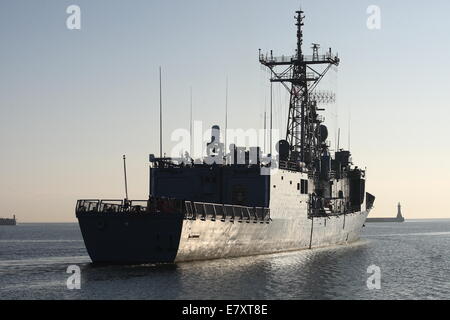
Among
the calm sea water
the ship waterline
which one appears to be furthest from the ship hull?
the calm sea water

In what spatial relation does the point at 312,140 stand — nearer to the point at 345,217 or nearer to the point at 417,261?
the point at 345,217

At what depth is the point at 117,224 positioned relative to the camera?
3947cm

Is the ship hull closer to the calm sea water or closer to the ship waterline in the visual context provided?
the ship waterline

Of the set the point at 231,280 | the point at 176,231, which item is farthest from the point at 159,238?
the point at 231,280

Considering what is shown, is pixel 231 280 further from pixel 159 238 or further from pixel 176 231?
pixel 159 238

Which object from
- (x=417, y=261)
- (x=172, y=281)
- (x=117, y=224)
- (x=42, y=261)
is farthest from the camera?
(x=417, y=261)

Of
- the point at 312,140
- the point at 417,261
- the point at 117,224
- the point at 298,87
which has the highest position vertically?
the point at 298,87

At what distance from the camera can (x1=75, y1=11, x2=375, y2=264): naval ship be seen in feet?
130

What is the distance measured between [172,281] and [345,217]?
3692 centimetres

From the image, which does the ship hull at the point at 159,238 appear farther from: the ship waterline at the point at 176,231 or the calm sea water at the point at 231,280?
the calm sea water at the point at 231,280

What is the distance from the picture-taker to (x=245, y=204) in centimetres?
5084
